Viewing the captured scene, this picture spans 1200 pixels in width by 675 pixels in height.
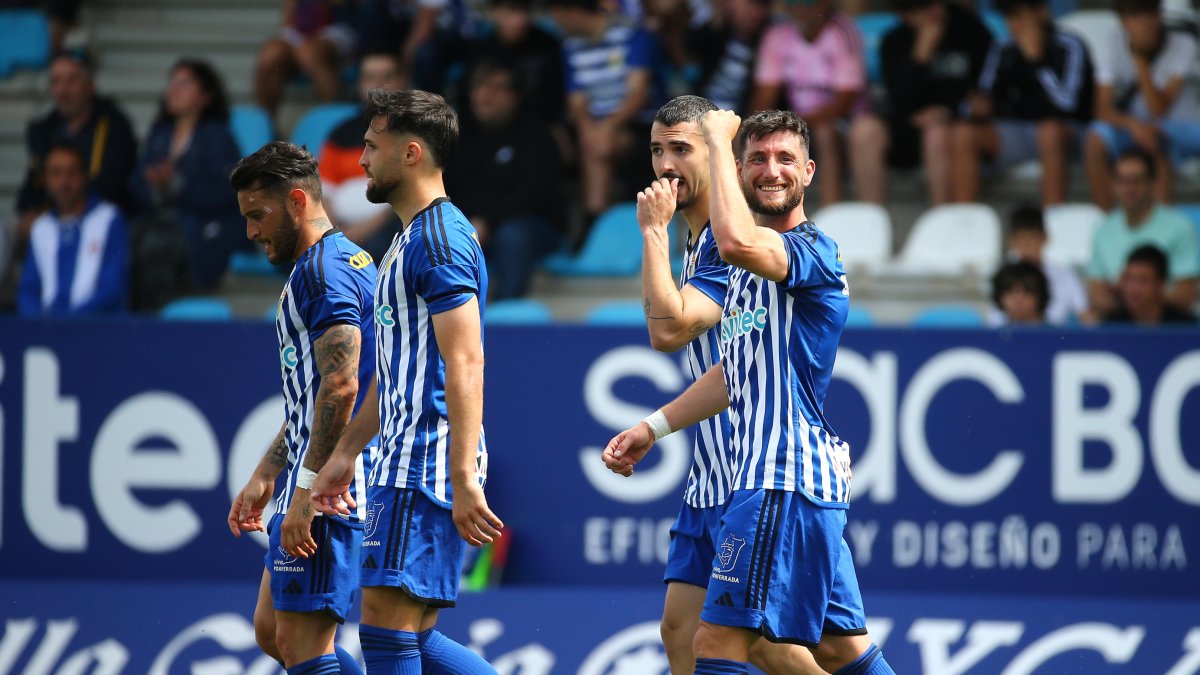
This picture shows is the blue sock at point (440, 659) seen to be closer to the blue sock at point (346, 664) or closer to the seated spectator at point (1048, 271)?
the blue sock at point (346, 664)

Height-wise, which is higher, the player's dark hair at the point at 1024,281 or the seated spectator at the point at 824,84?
the seated spectator at the point at 824,84

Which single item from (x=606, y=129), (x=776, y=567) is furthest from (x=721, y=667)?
(x=606, y=129)

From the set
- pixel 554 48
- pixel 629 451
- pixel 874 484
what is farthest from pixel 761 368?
pixel 554 48

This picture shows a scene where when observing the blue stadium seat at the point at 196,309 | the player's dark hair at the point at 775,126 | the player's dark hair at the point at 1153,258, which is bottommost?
the blue stadium seat at the point at 196,309

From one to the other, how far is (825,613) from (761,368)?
30.4 inches

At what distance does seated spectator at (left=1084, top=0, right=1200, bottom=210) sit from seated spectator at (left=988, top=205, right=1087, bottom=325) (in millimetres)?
938

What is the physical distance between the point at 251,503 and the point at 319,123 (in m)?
5.77

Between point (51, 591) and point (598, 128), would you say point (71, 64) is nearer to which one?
point (598, 128)

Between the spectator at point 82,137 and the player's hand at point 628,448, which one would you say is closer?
the player's hand at point 628,448

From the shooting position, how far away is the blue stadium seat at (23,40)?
1135 centimetres

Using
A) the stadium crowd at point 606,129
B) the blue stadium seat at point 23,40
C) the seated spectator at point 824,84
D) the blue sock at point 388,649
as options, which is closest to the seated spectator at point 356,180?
the stadium crowd at point 606,129

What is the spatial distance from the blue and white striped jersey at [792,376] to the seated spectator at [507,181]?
473 cm

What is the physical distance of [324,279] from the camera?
4.70m

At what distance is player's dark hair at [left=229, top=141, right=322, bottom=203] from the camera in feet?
15.8
